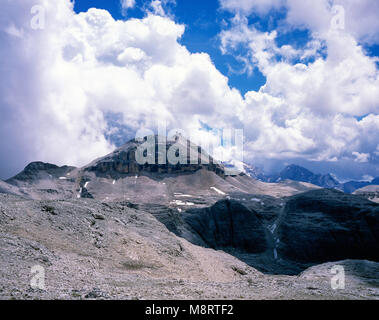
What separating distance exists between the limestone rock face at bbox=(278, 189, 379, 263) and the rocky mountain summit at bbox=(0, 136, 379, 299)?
0.63 feet

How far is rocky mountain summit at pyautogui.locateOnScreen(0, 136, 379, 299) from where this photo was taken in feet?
59.8

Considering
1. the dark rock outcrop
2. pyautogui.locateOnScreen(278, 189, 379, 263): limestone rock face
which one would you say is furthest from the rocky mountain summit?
the dark rock outcrop

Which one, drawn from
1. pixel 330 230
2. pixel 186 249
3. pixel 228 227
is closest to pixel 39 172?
pixel 228 227

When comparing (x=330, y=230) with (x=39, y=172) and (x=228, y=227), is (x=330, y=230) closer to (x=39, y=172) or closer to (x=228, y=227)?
(x=228, y=227)

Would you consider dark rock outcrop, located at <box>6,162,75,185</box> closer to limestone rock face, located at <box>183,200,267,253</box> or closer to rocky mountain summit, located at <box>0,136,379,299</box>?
limestone rock face, located at <box>183,200,267,253</box>

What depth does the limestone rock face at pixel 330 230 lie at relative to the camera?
204 feet

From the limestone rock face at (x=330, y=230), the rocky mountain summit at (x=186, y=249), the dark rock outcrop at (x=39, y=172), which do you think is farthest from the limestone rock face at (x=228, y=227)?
the dark rock outcrop at (x=39, y=172)

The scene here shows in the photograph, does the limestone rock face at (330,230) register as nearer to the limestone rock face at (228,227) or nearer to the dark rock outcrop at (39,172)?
the limestone rock face at (228,227)

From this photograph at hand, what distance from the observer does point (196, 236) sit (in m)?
64.1

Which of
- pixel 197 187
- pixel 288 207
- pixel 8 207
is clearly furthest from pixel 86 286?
pixel 197 187

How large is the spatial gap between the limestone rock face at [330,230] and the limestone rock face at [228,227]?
5493 millimetres

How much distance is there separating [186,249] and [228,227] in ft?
122

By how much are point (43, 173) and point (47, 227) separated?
16448 centimetres

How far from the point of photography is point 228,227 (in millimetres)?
72875
